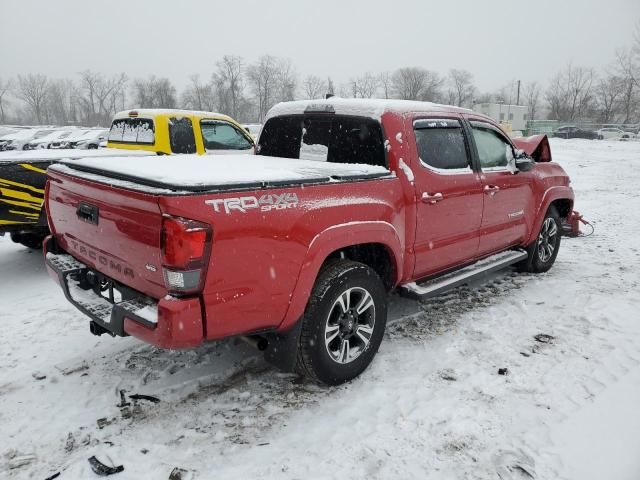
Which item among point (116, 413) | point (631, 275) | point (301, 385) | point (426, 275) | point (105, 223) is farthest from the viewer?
point (631, 275)

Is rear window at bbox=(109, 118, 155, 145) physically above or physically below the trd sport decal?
above

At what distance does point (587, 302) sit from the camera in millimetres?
4938

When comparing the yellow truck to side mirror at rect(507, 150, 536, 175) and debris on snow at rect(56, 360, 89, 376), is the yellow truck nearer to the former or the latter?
debris on snow at rect(56, 360, 89, 376)

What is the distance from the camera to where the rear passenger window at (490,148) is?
4.61 meters

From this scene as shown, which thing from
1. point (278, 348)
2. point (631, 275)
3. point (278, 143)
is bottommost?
point (631, 275)

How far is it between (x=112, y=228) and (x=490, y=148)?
3593 mm

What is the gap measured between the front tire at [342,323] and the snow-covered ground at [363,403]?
0.18 meters

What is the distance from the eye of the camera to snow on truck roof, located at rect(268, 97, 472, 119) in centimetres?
380

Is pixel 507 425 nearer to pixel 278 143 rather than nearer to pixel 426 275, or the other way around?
pixel 426 275

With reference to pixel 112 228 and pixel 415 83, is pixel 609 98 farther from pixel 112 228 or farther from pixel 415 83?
pixel 112 228

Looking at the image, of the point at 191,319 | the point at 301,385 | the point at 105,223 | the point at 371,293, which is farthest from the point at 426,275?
the point at 105,223

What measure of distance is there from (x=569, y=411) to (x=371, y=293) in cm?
146

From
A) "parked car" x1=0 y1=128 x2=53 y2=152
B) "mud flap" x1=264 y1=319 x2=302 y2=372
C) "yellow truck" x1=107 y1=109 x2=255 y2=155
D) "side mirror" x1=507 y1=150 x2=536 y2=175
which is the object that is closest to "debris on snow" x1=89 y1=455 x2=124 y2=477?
"mud flap" x1=264 y1=319 x2=302 y2=372

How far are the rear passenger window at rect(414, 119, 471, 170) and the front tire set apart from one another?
119 cm
